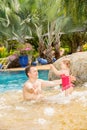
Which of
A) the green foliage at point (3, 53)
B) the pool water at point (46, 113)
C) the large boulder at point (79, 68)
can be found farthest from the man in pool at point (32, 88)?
the green foliage at point (3, 53)

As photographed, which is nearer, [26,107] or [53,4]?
[26,107]

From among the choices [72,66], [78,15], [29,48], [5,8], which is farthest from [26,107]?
[5,8]

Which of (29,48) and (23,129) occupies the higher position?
(23,129)

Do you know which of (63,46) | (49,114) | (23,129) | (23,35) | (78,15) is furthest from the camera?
(63,46)

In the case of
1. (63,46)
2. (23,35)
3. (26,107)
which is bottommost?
(63,46)

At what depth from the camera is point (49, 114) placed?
19.5 ft

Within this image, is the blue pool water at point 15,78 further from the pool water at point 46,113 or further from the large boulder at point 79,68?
the pool water at point 46,113

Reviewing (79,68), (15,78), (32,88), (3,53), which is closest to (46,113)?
(32,88)

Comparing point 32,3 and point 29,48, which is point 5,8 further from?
point 29,48

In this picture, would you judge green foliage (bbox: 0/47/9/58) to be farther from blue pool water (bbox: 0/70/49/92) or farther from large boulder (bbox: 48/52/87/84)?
large boulder (bbox: 48/52/87/84)

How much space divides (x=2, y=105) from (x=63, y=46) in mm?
19224

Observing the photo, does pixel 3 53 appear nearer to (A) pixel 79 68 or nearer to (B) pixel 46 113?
(A) pixel 79 68

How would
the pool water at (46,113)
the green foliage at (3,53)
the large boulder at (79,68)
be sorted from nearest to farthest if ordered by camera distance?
the pool water at (46,113)
the large boulder at (79,68)
the green foliage at (3,53)

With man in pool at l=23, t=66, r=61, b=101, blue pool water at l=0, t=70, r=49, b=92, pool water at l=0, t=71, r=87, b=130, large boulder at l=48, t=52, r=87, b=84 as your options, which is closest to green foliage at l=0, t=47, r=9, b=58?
blue pool water at l=0, t=70, r=49, b=92
